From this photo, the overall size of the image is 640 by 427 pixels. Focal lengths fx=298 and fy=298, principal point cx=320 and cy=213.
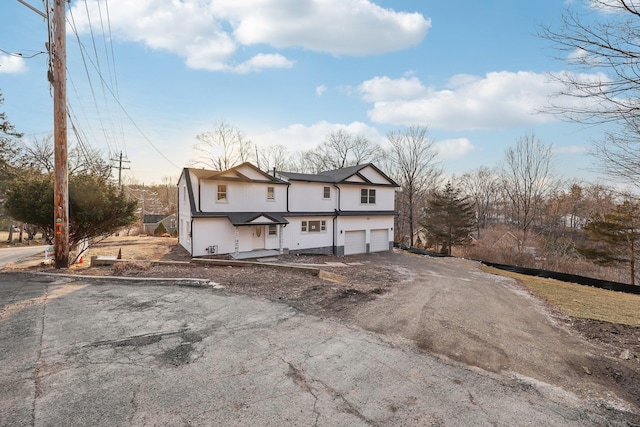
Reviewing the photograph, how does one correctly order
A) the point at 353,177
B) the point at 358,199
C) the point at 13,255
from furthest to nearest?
the point at 358,199 < the point at 353,177 < the point at 13,255

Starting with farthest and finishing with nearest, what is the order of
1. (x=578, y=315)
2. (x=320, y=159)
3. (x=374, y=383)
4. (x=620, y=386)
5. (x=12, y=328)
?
(x=320, y=159)
(x=578, y=315)
(x=12, y=328)
(x=620, y=386)
(x=374, y=383)

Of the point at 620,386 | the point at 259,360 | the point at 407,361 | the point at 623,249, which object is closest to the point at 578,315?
the point at 620,386

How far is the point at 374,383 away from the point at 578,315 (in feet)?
25.1

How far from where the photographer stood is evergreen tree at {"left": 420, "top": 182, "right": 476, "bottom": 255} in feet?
101

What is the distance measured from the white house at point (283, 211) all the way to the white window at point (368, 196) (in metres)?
0.08

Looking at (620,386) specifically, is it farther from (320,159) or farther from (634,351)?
(320,159)

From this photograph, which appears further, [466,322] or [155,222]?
[155,222]

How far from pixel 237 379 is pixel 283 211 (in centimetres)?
1603

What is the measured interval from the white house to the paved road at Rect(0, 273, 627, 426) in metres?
10.9

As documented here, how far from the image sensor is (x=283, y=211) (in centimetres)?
1977

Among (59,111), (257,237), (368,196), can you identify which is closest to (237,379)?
(59,111)

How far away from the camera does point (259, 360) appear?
4488 mm

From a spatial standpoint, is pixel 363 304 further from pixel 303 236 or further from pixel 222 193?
pixel 303 236

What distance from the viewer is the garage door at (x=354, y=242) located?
22.5 metres
